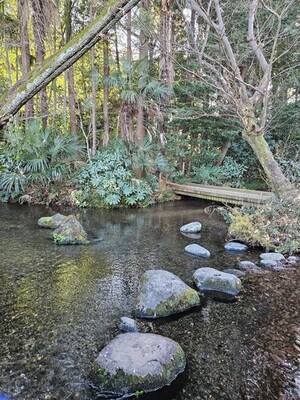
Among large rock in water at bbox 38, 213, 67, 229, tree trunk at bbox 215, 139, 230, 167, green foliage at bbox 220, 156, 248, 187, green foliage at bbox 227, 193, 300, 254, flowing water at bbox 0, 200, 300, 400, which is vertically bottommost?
flowing water at bbox 0, 200, 300, 400

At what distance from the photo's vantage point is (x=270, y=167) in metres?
6.58

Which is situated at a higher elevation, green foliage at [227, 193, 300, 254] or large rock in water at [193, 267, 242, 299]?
green foliage at [227, 193, 300, 254]

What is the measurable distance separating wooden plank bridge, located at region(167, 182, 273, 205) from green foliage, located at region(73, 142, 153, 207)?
1406 mm

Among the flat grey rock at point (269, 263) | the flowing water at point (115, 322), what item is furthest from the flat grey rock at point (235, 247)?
the flat grey rock at point (269, 263)

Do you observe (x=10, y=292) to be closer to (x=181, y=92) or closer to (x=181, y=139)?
(x=181, y=139)

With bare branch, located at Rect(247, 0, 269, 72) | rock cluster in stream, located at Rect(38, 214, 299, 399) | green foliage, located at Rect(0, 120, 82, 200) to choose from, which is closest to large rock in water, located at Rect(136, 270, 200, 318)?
rock cluster in stream, located at Rect(38, 214, 299, 399)

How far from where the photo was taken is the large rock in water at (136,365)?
2184 mm

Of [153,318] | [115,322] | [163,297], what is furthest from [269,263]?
[115,322]

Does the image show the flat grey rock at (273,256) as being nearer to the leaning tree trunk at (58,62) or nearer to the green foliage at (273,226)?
the green foliage at (273,226)

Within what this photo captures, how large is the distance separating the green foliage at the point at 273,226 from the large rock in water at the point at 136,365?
11.4ft

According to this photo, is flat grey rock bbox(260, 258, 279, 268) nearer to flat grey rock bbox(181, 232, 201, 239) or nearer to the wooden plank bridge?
flat grey rock bbox(181, 232, 201, 239)

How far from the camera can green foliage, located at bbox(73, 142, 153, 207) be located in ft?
29.3

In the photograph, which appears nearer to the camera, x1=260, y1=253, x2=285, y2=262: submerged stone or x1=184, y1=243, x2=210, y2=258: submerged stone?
x1=260, y1=253, x2=285, y2=262: submerged stone

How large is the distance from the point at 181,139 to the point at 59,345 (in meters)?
9.42
